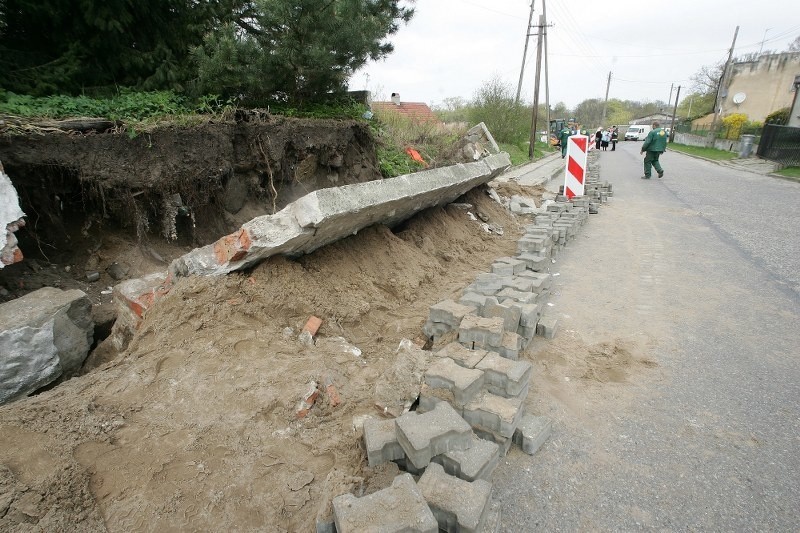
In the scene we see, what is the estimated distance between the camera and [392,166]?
700 cm

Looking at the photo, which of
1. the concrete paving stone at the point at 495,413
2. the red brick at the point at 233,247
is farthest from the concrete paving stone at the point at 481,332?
the red brick at the point at 233,247

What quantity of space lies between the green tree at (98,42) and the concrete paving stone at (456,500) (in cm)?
534

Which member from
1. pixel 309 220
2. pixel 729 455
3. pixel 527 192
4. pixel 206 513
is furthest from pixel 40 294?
pixel 527 192

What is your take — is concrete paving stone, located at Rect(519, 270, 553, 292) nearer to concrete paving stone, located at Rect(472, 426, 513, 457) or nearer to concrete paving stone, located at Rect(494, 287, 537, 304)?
concrete paving stone, located at Rect(494, 287, 537, 304)

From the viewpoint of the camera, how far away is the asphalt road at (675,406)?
2012 millimetres

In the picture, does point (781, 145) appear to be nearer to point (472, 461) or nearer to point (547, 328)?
point (547, 328)

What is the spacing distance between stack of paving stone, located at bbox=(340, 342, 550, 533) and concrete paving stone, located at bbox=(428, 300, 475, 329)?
0.34 metres

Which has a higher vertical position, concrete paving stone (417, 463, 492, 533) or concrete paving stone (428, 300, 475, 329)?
concrete paving stone (428, 300, 475, 329)

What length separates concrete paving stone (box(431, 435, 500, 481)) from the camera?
2.01 m

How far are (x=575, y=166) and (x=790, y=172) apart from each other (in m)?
11.5

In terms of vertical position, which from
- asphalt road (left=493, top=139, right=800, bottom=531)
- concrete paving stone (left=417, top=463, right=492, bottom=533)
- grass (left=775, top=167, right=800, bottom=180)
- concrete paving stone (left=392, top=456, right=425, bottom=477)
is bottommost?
grass (left=775, top=167, right=800, bottom=180)

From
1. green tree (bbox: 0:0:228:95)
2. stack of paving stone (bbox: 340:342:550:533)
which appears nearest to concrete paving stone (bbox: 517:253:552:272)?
stack of paving stone (bbox: 340:342:550:533)

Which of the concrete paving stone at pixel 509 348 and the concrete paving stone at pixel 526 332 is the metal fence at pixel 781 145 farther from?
the concrete paving stone at pixel 509 348

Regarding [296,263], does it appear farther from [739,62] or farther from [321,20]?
[739,62]
